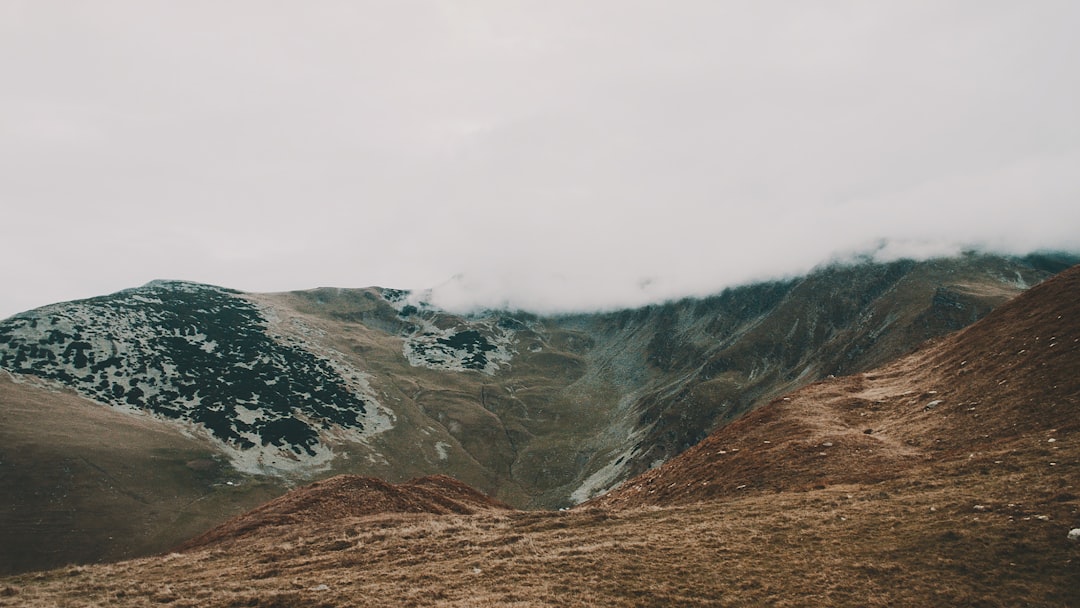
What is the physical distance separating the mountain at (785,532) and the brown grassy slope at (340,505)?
0.35 m

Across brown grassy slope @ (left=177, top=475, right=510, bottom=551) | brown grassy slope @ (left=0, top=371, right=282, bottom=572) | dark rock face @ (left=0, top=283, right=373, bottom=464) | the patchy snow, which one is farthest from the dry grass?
the patchy snow

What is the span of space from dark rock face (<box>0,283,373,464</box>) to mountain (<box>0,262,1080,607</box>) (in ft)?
402

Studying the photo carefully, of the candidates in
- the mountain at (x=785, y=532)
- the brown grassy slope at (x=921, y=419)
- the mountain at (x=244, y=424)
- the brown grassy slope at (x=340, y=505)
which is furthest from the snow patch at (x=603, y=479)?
the mountain at (x=785, y=532)

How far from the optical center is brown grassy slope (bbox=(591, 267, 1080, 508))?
29.7 meters

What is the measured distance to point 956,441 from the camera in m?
31.0

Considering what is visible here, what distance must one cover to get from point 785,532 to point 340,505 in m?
34.4

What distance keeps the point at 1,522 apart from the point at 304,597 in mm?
101045

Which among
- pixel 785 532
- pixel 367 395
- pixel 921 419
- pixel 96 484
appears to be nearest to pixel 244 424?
pixel 367 395

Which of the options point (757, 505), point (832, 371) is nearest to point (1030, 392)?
point (757, 505)

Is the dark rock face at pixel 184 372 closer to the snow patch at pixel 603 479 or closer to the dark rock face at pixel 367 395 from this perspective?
the dark rock face at pixel 367 395

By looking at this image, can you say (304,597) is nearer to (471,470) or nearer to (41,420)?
(41,420)

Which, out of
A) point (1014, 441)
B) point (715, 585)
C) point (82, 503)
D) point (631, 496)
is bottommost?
point (82, 503)

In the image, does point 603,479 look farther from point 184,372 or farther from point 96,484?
point 184,372

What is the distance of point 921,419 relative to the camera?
36750 millimetres
